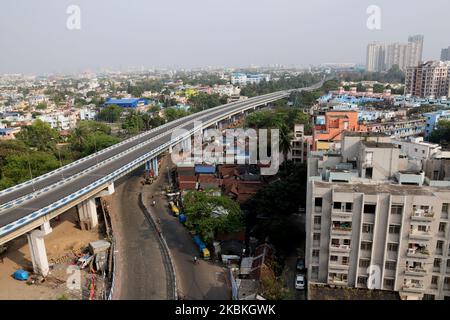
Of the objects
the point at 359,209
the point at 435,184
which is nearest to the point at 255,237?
the point at 359,209

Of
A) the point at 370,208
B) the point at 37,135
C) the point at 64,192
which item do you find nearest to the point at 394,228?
the point at 370,208

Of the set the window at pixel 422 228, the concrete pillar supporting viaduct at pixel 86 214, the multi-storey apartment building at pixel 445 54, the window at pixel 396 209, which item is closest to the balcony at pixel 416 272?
the window at pixel 422 228

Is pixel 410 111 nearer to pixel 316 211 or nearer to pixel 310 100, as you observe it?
pixel 310 100

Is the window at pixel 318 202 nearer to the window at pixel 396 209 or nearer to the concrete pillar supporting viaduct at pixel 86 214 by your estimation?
the window at pixel 396 209

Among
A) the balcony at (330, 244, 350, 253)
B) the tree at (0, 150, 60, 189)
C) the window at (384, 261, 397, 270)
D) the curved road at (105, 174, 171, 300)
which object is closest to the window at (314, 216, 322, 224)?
the balcony at (330, 244, 350, 253)

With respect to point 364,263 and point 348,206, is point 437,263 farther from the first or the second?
point 348,206

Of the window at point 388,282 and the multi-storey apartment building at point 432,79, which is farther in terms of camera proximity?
the multi-storey apartment building at point 432,79
